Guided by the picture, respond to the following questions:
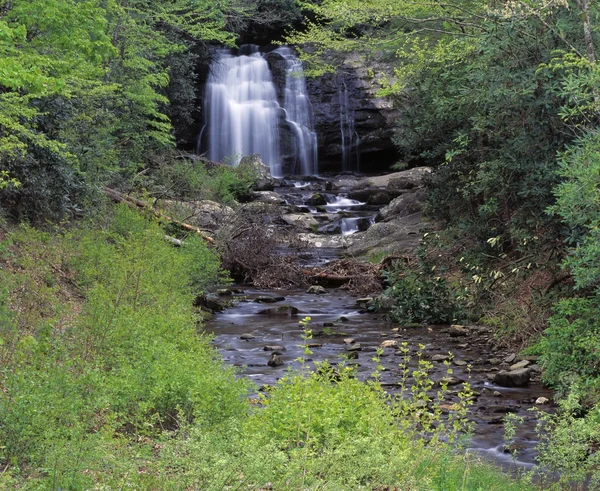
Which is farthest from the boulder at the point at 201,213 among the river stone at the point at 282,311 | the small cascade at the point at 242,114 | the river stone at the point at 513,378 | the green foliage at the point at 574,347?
the small cascade at the point at 242,114

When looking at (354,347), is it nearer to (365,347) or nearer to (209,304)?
(365,347)

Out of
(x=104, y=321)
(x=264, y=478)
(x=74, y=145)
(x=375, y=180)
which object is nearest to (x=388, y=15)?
(x=74, y=145)

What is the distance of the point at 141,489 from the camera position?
479 centimetres

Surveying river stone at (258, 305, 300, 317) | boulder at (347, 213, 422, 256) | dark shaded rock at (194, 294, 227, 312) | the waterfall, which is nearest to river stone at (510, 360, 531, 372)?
river stone at (258, 305, 300, 317)

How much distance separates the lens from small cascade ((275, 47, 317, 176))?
3403cm

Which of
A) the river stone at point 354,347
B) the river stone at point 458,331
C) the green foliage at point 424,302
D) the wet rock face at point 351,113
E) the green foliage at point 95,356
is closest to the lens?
the green foliage at point 95,356

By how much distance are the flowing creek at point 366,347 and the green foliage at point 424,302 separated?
0.35 m

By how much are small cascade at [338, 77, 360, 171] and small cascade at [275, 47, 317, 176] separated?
1.43 m

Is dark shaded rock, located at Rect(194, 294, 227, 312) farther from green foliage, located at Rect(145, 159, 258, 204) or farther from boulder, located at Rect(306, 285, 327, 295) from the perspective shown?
green foliage, located at Rect(145, 159, 258, 204)

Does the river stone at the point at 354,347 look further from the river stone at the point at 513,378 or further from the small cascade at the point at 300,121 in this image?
the small cascade at the point at 300,121

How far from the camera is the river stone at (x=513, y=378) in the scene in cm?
1002

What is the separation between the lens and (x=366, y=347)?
12.5 metres

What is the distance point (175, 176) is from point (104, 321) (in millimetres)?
13751

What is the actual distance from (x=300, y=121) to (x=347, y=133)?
90.2 inches
